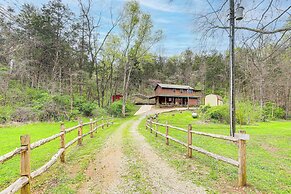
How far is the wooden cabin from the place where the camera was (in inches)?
1613

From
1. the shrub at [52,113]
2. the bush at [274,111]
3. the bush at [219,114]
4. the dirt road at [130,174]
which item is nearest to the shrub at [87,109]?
the shrub at [52,113]

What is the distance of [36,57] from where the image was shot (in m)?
28.8

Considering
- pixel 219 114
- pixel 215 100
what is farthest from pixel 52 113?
pixel 215 100

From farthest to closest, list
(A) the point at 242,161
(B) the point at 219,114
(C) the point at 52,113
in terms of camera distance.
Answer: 1. (B) the point at 219,114
2. (C) the point at 52,113
3. (A) the point at 242,161

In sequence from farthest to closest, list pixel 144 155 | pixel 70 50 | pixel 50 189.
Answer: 1. pixel 70 50
2. pixel 144 155
3. pixel 50 189

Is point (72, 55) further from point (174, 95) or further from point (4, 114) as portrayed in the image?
point (174, 95)

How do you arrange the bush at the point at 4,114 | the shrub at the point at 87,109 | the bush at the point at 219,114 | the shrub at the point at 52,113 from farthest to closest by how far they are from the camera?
1. the shrub at the point at 87,109
2. the bush at the point at 219,114
3. the shrub at the point at 52,113
4. the bush at the point at 4,114

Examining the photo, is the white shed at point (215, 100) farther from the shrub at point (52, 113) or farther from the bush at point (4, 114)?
the bush at point (4, 114)

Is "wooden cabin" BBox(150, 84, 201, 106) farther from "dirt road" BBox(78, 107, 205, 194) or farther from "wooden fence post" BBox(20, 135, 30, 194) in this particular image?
"wooden fence post" BBox(20, 135, 30, 194)

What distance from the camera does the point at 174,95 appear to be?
4200 centimetres

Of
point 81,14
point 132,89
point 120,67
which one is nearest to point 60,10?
point 81,14

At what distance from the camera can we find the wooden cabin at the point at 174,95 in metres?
41.0

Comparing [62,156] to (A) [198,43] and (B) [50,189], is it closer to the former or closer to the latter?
(B) [50,189]

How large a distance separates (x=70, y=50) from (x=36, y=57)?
4633 mm
